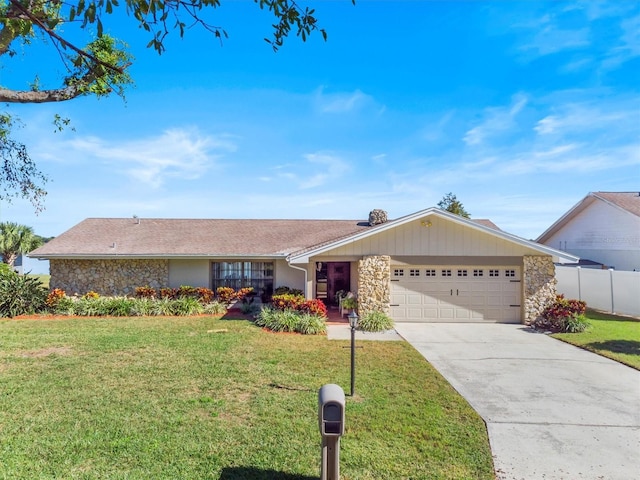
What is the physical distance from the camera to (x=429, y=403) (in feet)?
19.8

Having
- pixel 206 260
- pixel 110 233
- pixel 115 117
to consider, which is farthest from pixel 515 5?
pixel 110 233

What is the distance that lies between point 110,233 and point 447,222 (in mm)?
14606

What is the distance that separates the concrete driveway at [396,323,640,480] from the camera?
173 inches

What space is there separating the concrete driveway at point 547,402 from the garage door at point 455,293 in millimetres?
Answer: 2520

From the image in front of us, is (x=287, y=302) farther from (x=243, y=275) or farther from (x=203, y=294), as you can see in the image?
(x=203, y=294)

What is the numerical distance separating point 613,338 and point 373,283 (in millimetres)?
7109

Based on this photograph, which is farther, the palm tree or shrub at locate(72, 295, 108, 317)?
the palm tree

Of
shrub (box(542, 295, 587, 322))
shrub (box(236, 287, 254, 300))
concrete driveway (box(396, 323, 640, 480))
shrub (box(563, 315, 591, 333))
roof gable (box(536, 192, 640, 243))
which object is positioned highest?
roof gable (box(536, 192, 640, 243))

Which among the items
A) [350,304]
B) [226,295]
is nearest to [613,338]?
[350,304]

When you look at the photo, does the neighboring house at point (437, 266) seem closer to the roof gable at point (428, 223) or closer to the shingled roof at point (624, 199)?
the roof gable at point (428, 223)

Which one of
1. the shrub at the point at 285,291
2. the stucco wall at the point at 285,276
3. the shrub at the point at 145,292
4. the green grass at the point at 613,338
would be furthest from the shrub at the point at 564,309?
the shrub at the point at 145,292

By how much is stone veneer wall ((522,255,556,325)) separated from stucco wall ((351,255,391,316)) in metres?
4.88

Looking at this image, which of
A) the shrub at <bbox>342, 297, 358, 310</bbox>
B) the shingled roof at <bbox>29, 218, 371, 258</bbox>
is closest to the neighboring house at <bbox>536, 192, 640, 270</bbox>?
the shingled roof at <bbox>29, 218, 371, 258</bbox>

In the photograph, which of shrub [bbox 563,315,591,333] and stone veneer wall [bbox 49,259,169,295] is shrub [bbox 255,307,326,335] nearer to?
stone veneer wall [bbox 49,259,169,295]
